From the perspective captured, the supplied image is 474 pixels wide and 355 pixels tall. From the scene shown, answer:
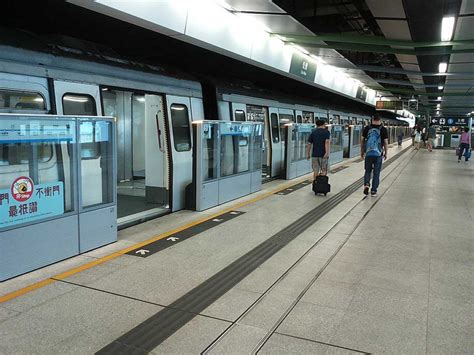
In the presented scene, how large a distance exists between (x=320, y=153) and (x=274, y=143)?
2277mm

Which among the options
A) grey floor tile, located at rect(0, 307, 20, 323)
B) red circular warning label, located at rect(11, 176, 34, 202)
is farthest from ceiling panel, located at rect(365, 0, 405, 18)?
grey floor tile, located at rect(0, 307, 20, 323)

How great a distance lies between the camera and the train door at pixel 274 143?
35.8 feet

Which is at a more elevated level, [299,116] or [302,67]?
[302,67]

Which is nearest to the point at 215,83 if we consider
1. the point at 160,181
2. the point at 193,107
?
the point at 193,107

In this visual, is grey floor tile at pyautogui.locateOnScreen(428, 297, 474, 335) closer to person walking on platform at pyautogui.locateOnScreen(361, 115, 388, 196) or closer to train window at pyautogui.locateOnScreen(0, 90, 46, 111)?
train window at pyautogui.locateOnScreen(0, 90, 46, 111)

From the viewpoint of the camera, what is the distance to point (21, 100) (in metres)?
4.47

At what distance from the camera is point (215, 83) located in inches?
322

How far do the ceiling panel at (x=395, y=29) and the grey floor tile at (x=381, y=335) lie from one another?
6.20 metres

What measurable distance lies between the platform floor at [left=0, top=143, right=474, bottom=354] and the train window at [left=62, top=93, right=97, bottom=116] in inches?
66.6

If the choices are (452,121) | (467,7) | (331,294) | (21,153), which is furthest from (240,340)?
(452,121)

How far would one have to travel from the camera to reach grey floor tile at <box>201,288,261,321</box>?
11.0 feet

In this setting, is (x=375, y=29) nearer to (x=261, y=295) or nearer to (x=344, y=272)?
(x=344, y=272)

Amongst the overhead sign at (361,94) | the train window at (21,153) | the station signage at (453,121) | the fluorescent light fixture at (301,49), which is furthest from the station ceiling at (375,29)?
the station signage at (453,121)

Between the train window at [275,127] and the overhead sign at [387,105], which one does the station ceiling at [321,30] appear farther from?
the overhead sign at [387,105]
